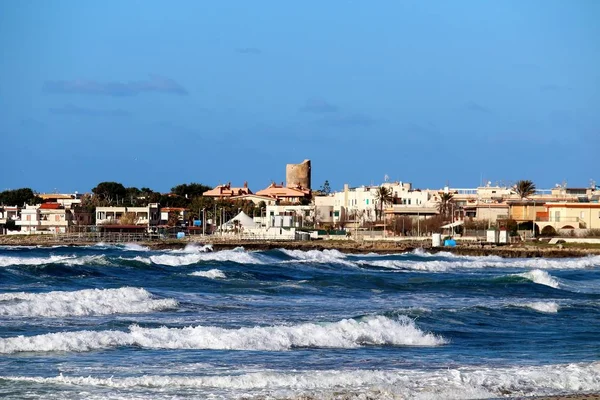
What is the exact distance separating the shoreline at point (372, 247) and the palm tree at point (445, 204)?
20.0 meters

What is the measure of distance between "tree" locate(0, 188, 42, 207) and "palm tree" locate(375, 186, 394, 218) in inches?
1825

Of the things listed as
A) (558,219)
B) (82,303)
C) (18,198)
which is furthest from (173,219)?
(82,303)

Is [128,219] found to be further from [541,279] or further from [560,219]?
[541,279]

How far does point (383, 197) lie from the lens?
110 meters

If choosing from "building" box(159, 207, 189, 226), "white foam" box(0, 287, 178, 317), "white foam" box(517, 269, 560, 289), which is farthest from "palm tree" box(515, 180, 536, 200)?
"white foam" box(0, 287, 178, 317)

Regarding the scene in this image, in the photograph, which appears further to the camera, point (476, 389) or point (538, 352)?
point (538, 352)

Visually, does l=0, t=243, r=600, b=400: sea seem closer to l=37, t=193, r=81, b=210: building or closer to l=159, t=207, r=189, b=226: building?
l=159, t=207, r=189, b=226: building

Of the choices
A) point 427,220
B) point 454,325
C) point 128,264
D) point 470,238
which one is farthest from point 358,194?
point 454,325

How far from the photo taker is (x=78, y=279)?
38.8 meters

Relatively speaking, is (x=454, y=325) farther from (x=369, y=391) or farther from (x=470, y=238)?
(x=470, y=238)

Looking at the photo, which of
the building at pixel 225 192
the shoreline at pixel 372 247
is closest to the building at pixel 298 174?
the building at pixel 225 192

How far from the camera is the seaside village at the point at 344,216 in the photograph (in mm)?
91438

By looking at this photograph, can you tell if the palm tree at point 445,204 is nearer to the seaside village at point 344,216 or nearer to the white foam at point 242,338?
the seaside village at point 344,216

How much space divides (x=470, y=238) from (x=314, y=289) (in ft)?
174
